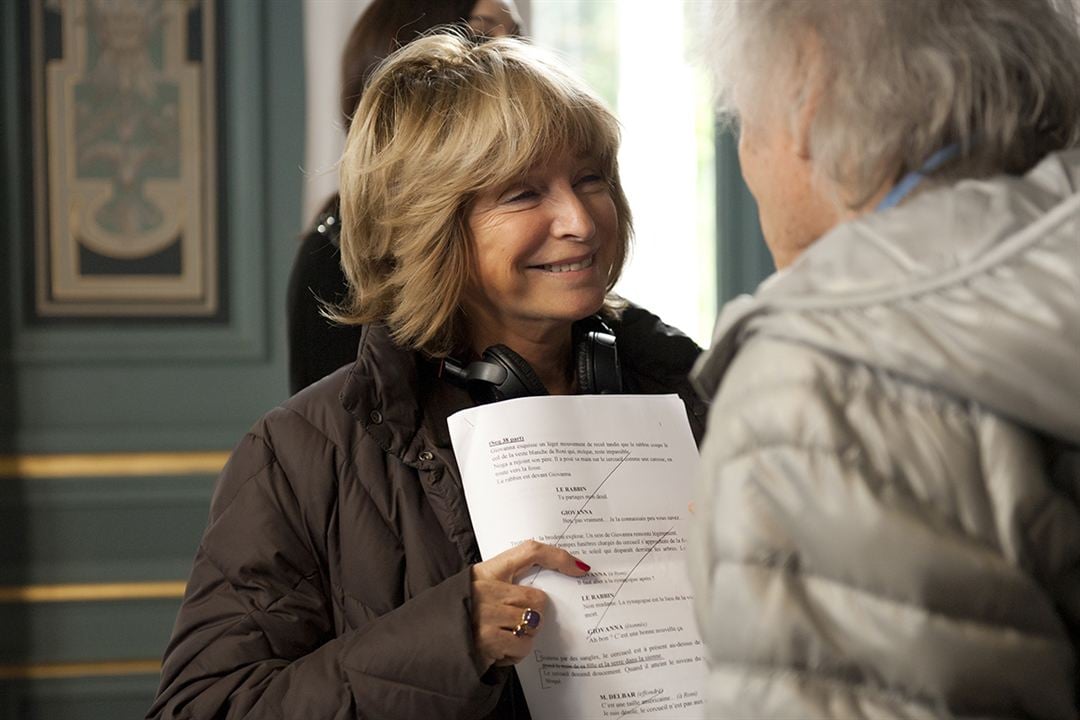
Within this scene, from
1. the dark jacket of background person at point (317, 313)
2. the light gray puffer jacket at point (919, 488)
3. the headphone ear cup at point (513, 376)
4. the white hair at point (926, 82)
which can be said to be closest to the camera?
the light gray puffer jacket at point (919, 488)

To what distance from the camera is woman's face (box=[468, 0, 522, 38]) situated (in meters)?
2.14

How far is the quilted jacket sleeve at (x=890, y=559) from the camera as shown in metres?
0.74

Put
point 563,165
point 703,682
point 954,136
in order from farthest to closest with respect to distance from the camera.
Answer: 1. point 563,165
2. point 703,682
3. point 954,136

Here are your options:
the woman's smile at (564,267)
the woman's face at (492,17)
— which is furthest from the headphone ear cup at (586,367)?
the woman's face at (492,17)

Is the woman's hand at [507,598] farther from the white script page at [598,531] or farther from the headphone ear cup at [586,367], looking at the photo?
the headphone ear cup at [586,367]

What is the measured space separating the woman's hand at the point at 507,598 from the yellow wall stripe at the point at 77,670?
7.46 feet

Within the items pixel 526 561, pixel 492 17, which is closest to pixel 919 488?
pixel 526 561

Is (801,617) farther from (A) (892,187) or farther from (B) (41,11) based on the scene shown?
(B) (41,11)

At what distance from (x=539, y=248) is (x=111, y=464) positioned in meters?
2.14

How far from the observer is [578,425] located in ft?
4.76

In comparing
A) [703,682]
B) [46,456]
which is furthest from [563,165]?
[46,456]

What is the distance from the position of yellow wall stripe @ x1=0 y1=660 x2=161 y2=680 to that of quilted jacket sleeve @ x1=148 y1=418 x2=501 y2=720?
2050 millimetres

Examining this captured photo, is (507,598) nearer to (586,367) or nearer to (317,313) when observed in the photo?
(586,367)

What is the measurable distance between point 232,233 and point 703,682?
2.37 m
